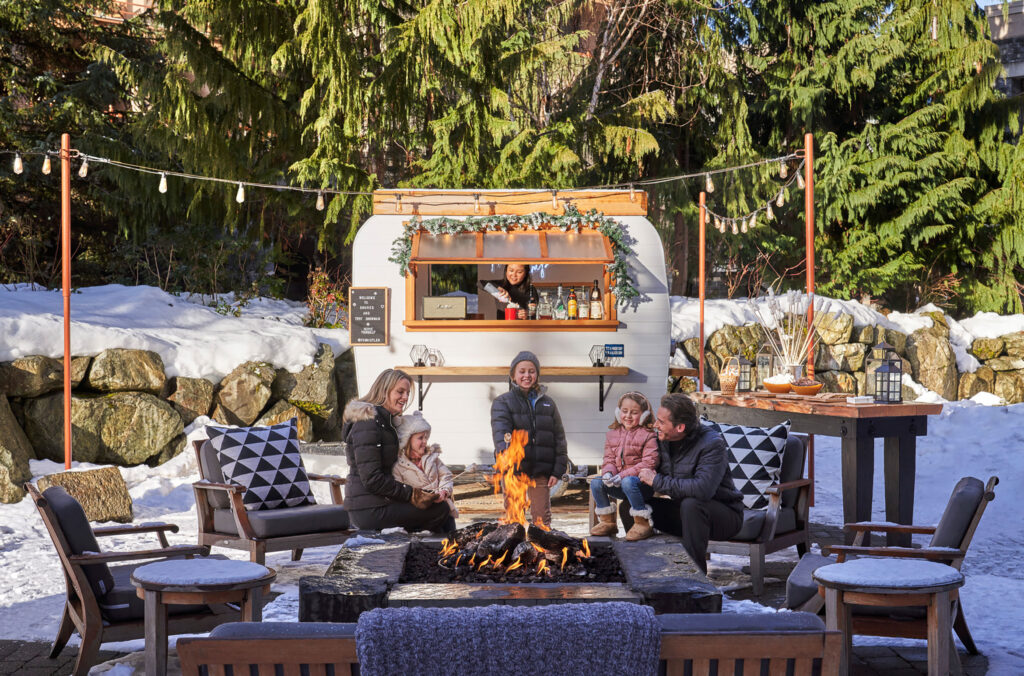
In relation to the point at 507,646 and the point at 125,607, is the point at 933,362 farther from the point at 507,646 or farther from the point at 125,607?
the point at 507,646

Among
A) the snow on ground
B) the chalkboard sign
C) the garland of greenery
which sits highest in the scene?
the garland of greenery

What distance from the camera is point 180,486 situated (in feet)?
26.0

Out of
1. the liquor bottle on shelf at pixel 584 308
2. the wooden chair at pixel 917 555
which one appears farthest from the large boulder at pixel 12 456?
the wooden chair at pixel 917 555

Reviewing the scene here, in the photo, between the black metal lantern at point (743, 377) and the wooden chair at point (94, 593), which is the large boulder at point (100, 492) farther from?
the black metal lantern at point (743, 377)

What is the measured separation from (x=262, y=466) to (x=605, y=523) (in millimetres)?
1928

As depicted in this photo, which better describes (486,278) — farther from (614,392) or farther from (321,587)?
(321,587)

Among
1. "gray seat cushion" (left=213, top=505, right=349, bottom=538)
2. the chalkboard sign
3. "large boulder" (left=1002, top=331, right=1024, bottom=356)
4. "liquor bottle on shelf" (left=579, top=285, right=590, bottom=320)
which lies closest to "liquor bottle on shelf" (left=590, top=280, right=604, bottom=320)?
"liquor bottle on shelf" (left=579, top=285, right=590, bottom=320)

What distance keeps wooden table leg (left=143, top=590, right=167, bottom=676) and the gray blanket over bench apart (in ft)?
5.16

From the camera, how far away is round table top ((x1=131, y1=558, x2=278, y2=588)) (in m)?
3.27

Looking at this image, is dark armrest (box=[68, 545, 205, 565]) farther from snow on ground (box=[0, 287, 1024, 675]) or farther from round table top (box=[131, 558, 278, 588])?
snow on ground (box=[0, 287, 1024, 675])

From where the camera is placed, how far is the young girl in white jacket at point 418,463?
526 cm

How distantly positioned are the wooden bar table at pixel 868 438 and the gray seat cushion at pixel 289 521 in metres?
2.78

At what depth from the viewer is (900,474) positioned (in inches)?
233

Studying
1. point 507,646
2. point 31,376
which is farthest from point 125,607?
point 31,376
